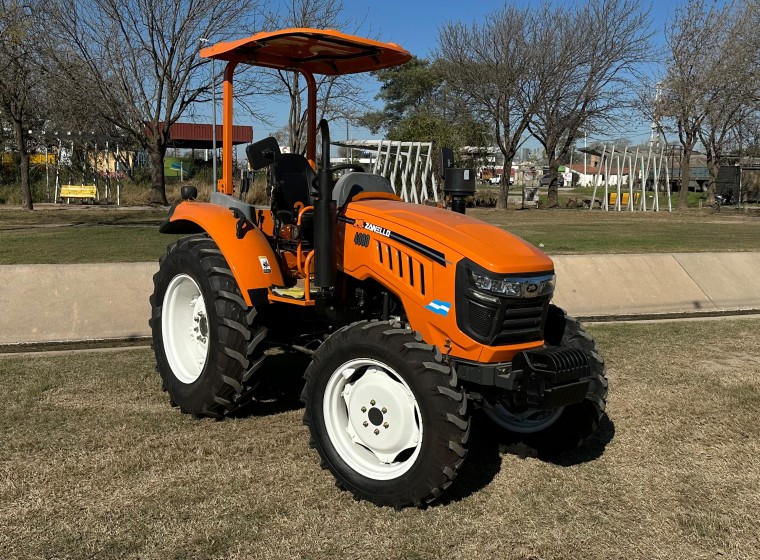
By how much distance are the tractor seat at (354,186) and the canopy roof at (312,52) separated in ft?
2.68

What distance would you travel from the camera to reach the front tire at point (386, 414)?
3.34 metres

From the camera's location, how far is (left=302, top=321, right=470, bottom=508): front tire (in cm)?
334

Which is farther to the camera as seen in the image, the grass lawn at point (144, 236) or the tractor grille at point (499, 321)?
the grass lawn at point (144, 236)

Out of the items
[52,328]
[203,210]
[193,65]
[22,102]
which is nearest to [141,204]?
[193,65]

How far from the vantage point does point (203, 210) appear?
4965 mm

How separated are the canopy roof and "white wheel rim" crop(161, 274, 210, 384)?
1530mm

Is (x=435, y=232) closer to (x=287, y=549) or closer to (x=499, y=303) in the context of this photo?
(x=499, y=303)

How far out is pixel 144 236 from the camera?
13.8 m

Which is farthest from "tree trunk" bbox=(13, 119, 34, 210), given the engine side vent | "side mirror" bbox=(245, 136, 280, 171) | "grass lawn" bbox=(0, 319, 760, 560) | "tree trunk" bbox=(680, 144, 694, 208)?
"tree trunk" bbox=(680, 144, 694, 208)

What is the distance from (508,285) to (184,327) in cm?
261

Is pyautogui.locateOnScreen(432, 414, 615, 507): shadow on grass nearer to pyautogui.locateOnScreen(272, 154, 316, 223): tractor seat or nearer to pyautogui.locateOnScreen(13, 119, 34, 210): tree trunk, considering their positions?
pyautogui.locateOnScreen(272, 154, 316, 223): tractor seat

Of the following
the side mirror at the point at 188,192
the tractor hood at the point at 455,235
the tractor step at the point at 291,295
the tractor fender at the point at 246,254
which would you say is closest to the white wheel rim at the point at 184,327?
the tractor fender at the point at 246,254

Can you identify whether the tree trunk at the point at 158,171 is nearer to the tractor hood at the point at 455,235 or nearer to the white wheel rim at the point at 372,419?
the tractor hood at the point at 455,235

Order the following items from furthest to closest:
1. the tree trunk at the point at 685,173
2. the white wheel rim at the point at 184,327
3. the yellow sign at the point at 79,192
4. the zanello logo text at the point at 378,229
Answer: the tree trunk at the point at 685,173 < the yellow sign at the point at 79,192 < the white wheel rim at the point at 184,327 < the zanello logo text at the point at 378,229
